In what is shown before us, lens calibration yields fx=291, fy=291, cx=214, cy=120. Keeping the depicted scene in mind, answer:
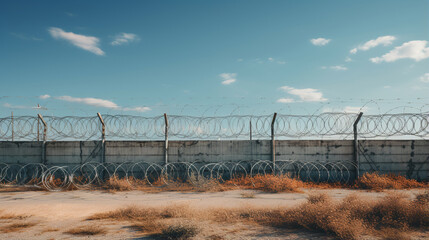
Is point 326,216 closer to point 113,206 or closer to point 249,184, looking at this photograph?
point 113,206

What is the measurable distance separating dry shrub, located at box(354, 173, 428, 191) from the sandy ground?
106 cm

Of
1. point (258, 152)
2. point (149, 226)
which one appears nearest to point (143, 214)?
point (149, 226)

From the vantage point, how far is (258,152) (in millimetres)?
13328

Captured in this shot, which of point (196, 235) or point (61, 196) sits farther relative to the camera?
point (61, 196)

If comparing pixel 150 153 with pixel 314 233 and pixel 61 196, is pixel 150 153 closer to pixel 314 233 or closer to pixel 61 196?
pixel 61 196

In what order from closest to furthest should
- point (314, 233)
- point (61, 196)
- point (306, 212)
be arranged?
1. point (314, 233)
2. point (306, 212)
3. point (61, 196)

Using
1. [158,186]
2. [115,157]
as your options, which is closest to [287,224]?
[158,186]

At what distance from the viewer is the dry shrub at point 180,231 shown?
525 cm

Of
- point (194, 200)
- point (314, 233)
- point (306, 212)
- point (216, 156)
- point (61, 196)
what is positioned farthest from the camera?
point (216, 156)

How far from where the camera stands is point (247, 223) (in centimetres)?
623

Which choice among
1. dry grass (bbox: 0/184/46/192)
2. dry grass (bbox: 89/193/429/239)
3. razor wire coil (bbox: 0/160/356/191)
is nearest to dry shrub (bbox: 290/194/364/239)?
dry grass (bbox: 89/193/429/239)

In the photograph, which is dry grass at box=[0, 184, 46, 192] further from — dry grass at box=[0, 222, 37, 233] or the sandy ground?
dry grass at box=[0, 222, 37, 233]

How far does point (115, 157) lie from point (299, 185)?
8.27 metres

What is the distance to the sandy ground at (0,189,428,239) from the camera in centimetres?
556
